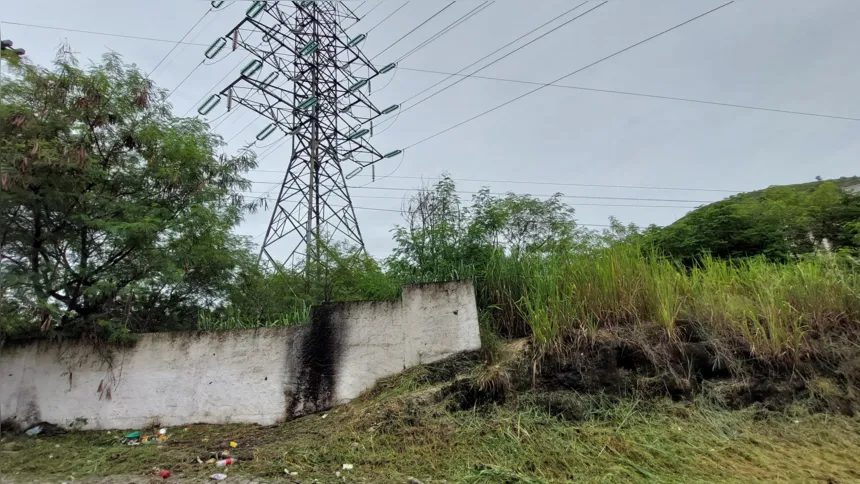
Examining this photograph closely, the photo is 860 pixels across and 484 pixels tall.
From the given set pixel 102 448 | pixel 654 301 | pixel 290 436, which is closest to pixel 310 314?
pixel 290 436

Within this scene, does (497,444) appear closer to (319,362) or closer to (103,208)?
(319,362)

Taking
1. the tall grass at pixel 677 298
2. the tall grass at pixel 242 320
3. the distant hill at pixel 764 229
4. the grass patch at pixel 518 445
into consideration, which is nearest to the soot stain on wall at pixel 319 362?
the grass patch at pixel 518 445

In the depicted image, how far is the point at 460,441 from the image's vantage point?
3.38 metres

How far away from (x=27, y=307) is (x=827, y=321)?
8.44 m

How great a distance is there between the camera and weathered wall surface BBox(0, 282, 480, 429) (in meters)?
4.38

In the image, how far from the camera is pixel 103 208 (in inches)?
206

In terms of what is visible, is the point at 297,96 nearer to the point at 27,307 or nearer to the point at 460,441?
the point at 27,307

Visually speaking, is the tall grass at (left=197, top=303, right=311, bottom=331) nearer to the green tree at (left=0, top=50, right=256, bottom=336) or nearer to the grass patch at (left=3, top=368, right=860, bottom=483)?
the green tree at (left=0, top=50, right=256, bottom=336)

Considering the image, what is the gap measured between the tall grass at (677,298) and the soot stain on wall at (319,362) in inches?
66.9

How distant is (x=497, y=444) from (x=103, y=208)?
526cm

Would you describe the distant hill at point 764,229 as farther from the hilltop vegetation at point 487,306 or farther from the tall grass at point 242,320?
the tall grass at point 242,320

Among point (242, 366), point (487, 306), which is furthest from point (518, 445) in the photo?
point (242, 366)

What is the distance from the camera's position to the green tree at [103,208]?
16.1 feet

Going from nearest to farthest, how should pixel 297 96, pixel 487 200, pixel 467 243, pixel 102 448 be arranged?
pixel 102 448
pixel 467 243
pixel 487 200
pixel 297 96
